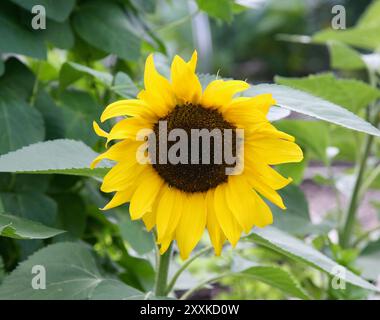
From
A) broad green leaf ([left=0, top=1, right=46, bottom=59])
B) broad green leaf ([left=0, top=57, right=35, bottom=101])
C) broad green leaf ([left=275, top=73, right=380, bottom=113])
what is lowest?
broad green leaf ([left=275, top=73, right=380, bottom=113])

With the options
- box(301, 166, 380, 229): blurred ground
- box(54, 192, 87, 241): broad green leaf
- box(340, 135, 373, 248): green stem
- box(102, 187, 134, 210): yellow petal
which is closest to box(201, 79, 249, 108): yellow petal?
box(102, 187, 134, 210): yellow petal

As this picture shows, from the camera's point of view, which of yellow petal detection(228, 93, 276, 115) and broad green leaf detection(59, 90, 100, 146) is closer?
yellow petal detection(228, 93, 276, 115)

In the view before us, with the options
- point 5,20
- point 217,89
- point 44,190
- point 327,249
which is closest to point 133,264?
point 44,190

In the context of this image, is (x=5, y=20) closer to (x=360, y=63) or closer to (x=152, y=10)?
(x=152, y=10)

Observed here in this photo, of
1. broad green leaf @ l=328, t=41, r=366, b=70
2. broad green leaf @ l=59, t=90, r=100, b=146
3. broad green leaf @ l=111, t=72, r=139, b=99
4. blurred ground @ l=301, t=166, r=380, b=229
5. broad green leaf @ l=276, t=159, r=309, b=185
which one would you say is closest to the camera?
broad green leaf @ l=111, t=72, r=139, b=99

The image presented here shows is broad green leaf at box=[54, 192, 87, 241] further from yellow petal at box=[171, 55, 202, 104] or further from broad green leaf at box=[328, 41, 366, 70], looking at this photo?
broad green leaf at box=[328, 41, 366, 70]

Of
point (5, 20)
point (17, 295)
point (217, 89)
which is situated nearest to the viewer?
point (217, 89)
